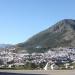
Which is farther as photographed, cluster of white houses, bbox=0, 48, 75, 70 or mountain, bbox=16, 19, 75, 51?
mountain, bbox=16, 19, 75, 51

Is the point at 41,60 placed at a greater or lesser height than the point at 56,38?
lesser

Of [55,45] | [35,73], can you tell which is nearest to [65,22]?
[55,45]

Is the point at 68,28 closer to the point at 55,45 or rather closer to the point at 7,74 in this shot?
the point at 55,45

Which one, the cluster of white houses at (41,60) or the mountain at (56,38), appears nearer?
the cluster of white houses at (41,60)

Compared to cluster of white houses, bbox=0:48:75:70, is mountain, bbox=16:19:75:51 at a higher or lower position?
higher

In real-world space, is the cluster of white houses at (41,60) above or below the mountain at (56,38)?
below

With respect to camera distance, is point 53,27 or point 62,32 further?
point 53,27

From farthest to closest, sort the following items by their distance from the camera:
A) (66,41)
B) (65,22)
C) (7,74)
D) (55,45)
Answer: (65,22) < (66,41) < (55,45) < (7,74)

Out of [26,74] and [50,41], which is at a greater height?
[50,41]
